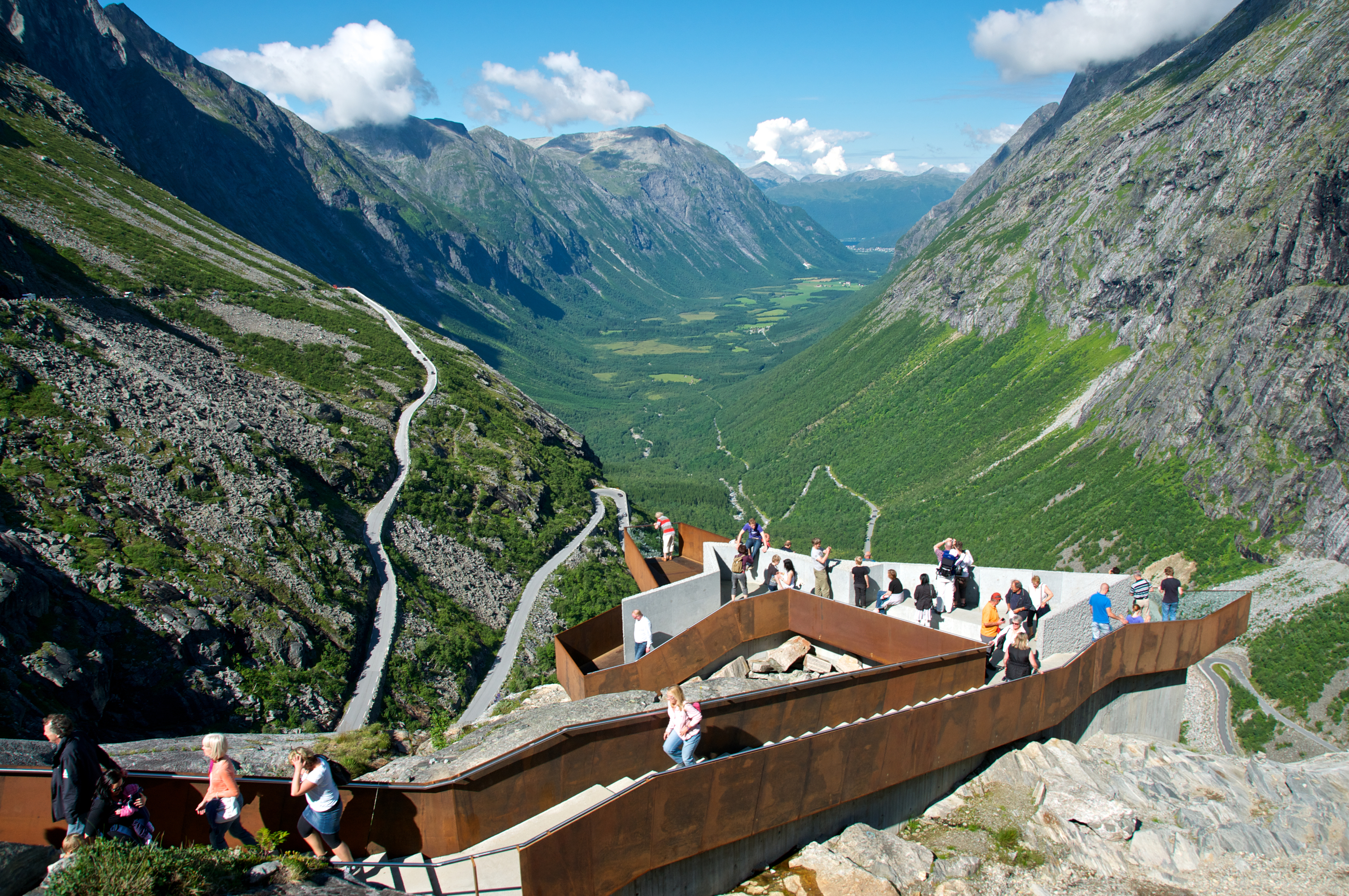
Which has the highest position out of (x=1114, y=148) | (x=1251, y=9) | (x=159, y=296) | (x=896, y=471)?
(x=1251, y=9)

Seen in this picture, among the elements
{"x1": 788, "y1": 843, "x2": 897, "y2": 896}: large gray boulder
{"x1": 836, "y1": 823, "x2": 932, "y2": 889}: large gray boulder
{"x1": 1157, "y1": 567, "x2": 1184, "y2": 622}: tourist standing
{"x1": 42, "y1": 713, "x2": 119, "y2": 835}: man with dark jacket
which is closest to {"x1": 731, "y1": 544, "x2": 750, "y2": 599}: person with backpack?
{"x1": 836, "y1": 823, "x2": 932, "y2": 889}: large gray boulder

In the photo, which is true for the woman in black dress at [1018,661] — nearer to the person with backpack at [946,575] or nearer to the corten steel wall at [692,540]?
the person with backpack at [946,575]

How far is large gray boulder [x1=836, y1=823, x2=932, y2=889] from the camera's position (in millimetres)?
11234

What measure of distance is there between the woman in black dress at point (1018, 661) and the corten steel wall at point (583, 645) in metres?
8.56

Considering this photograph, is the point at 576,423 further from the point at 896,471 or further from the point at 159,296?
the point at 159,296

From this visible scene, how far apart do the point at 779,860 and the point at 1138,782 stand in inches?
319

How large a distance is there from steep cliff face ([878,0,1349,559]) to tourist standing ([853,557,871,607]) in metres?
55.5

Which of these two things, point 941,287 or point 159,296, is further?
point 941,287

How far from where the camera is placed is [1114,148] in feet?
395

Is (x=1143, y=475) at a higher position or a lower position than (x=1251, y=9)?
lower

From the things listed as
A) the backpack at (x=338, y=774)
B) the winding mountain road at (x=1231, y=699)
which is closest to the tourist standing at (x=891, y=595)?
the backpack at (x=338, y=774)

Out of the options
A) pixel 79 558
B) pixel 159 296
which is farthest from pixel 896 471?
pixel 79 558

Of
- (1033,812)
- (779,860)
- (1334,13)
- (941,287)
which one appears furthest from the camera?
(941,287)

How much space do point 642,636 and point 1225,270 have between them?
289 feet
